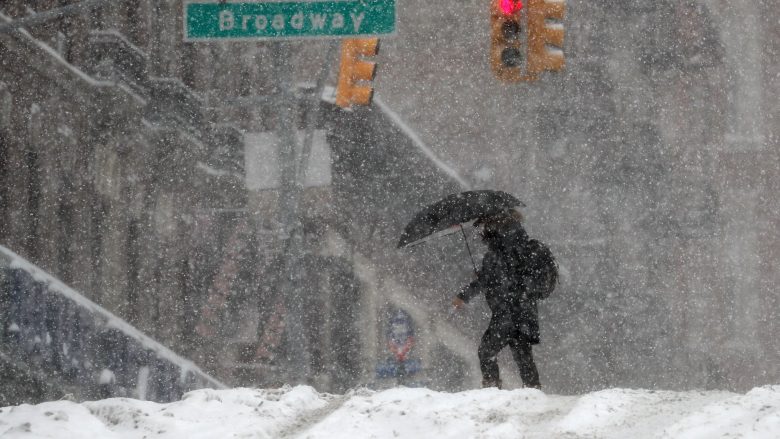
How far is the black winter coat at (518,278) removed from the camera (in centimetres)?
762

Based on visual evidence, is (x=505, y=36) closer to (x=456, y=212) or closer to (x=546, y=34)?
(x=546, y=34)

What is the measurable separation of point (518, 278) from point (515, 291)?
96mm

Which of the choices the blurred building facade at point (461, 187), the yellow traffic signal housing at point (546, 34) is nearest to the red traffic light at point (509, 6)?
the yellow traffic signal housing at point (546, 34)

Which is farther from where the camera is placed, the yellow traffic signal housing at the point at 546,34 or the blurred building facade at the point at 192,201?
the blurred building facade at the point at 192,201

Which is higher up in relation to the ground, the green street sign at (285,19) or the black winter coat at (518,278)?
the green street sign at (285,19)

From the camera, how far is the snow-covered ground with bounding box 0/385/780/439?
2.69 meters

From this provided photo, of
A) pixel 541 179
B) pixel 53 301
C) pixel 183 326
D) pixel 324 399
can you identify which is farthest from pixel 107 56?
pixel 324 399

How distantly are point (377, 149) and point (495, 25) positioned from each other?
7742 millimetres

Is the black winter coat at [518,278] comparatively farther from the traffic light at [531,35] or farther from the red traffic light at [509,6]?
the red traffic light at [509,6]

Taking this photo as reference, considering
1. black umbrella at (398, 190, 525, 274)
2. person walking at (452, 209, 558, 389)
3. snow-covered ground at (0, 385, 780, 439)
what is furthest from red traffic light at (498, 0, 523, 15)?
snow-covered ground at (0, 385, 780, 439)

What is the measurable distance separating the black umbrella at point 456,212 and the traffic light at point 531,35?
325 centimetres

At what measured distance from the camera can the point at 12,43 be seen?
11828mm

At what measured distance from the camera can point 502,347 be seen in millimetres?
7703

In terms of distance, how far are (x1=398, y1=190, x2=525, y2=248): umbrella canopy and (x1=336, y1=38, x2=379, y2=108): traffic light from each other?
258cm
